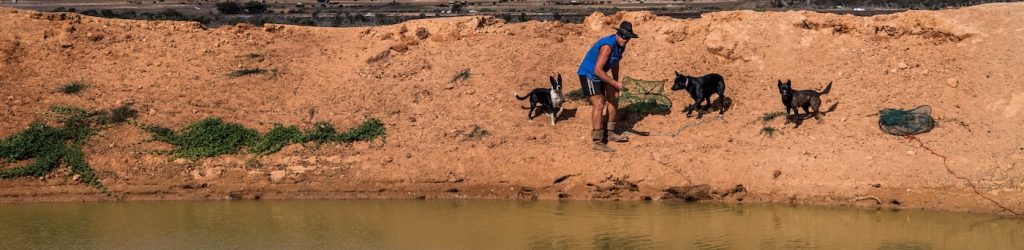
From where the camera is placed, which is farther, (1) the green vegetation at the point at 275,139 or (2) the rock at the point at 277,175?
(1) the green vegetation at the point at 275,139

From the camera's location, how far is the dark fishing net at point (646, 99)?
16.4 m

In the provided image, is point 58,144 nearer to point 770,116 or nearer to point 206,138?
point 206,138

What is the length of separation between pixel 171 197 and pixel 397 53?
4992 millimetres

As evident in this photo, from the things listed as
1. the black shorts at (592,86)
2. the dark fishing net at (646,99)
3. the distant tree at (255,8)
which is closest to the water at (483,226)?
the black shorts at (592,86)

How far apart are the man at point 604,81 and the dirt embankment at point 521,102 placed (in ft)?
1.05

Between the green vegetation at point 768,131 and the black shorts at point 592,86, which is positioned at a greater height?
the black shorts at point 592,86

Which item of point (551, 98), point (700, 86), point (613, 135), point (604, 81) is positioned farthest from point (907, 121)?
point (551, 98)

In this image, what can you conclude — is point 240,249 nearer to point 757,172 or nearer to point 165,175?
point 165,175

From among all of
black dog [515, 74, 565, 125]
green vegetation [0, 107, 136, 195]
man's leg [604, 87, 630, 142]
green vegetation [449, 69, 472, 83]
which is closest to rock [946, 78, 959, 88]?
man's leg [604, 87, 630, 142]

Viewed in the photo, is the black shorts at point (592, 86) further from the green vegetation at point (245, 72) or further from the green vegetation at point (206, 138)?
the green vegetation at point (245, 72)

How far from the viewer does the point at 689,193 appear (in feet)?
47.1

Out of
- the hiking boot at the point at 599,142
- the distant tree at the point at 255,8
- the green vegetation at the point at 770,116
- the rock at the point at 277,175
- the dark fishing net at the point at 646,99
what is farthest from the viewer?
the distant tree at the point at 255,8

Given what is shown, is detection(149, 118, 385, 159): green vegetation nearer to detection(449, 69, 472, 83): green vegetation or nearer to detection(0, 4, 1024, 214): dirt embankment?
detection(0, 4, 1024, 214): dirt embankment

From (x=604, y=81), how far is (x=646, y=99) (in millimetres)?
2265
